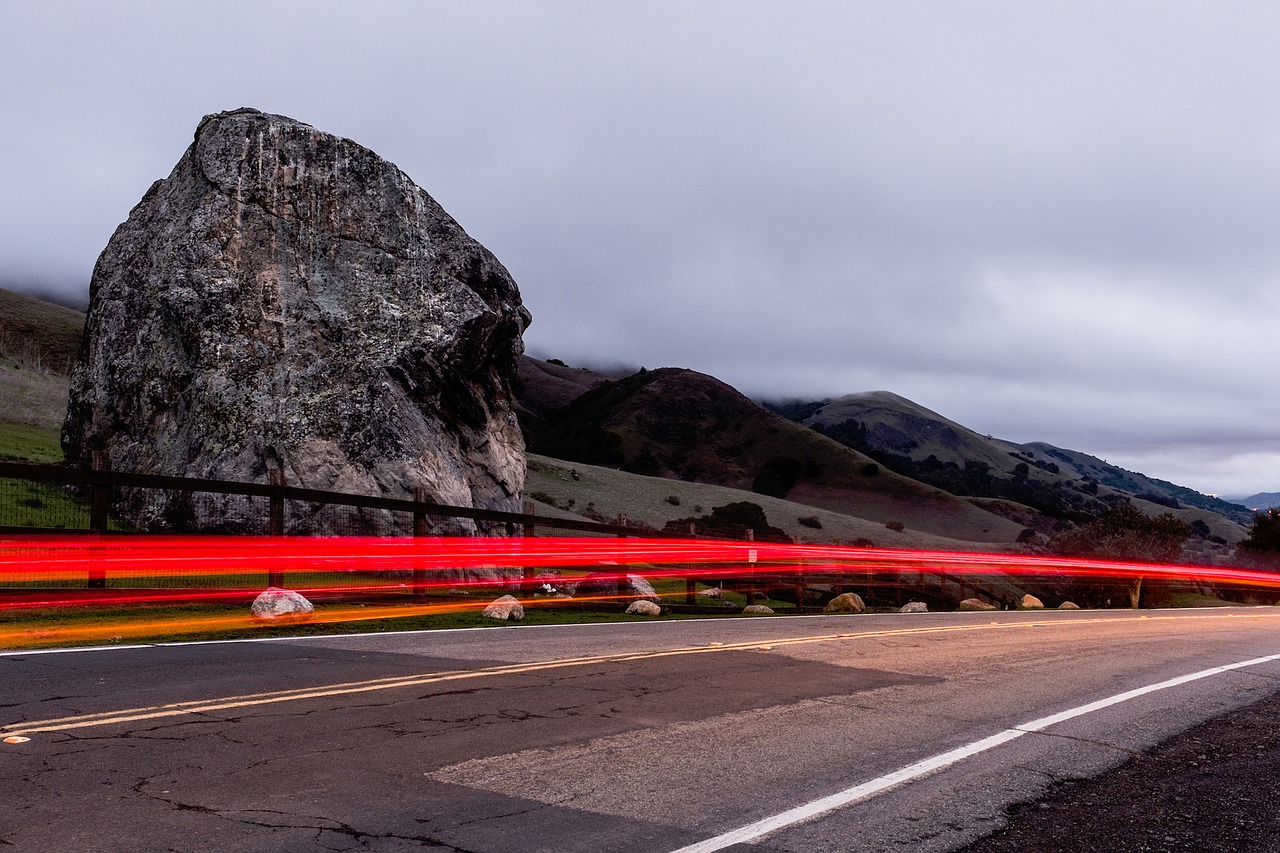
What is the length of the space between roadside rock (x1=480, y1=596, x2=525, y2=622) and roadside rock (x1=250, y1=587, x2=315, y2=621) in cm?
284

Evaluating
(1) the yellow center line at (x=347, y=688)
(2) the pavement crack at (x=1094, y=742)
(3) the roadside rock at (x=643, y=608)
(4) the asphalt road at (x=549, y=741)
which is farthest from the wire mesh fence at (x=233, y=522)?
(2) the pavement crack at (x=1094, y=742)

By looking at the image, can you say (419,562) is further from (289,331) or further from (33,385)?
(33,385)

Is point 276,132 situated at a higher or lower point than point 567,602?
higher

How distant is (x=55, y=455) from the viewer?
3278 cm

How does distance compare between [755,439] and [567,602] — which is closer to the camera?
[567,602]

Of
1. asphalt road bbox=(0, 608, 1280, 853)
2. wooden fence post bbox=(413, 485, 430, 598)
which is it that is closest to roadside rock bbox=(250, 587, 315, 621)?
asphalt road bbox=(0, 608, 1280, 853)

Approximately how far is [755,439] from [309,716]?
486 ft

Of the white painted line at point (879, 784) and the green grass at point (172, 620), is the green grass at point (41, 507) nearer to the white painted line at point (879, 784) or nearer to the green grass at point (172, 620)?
the green grass at point (172, 620)

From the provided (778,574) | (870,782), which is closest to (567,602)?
(778,574)

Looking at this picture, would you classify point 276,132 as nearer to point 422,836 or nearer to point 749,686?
point 749,686

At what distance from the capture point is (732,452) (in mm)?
150000

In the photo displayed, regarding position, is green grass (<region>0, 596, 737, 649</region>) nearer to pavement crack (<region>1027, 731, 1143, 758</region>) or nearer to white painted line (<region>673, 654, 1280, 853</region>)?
white painted line (<region>673, 654, 1280, 853</region>)

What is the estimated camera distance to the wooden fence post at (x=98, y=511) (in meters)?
12.6

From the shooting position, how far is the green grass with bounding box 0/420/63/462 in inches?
1193
